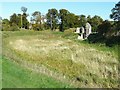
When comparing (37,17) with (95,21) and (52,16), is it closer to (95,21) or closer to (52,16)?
(52,16)

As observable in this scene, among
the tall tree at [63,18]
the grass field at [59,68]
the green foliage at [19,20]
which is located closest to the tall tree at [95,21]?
the tall tree at [63,18]

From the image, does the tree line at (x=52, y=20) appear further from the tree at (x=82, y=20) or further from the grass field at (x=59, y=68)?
the grass field at (x=59, y=68)

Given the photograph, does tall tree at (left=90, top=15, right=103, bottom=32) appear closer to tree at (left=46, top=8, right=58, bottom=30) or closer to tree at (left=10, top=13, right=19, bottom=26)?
A: tree at (left=46, top=8, right=58, bottom=30)

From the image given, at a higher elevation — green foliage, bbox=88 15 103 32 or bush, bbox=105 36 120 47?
green foliage, bbox=88 15 103 32

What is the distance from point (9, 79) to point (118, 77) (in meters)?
12.2

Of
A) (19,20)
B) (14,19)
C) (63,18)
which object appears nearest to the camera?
(19,20)

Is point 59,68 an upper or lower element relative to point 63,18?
lower

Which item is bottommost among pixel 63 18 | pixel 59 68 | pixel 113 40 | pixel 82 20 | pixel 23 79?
pixel 59 68

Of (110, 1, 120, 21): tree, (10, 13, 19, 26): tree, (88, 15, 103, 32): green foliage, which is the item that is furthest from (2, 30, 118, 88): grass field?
(88, 15, 103, 32): green foliage

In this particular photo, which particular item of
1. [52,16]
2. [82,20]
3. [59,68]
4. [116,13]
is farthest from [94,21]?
[59,68]

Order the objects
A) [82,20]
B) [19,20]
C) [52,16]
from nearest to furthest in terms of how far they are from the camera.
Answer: [19,20] → [52,16] → [82,20]

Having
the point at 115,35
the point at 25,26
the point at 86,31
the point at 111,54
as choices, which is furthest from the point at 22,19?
the point at 111,54

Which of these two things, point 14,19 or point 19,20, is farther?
point 14,19

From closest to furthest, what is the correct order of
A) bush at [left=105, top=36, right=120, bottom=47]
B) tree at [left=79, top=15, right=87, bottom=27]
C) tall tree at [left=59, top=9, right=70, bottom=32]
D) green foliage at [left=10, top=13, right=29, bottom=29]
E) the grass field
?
1. the grass field
2. bush at [left=105, top=36, right=120, bottom=47]
3. green foliage at [left=10, top=13, right=29, bottom=29]
4. tall tree at [left=59, top=9, right=70, bottom=32]
5. tree at [left=79, top=15, right=87, bottom=27]
